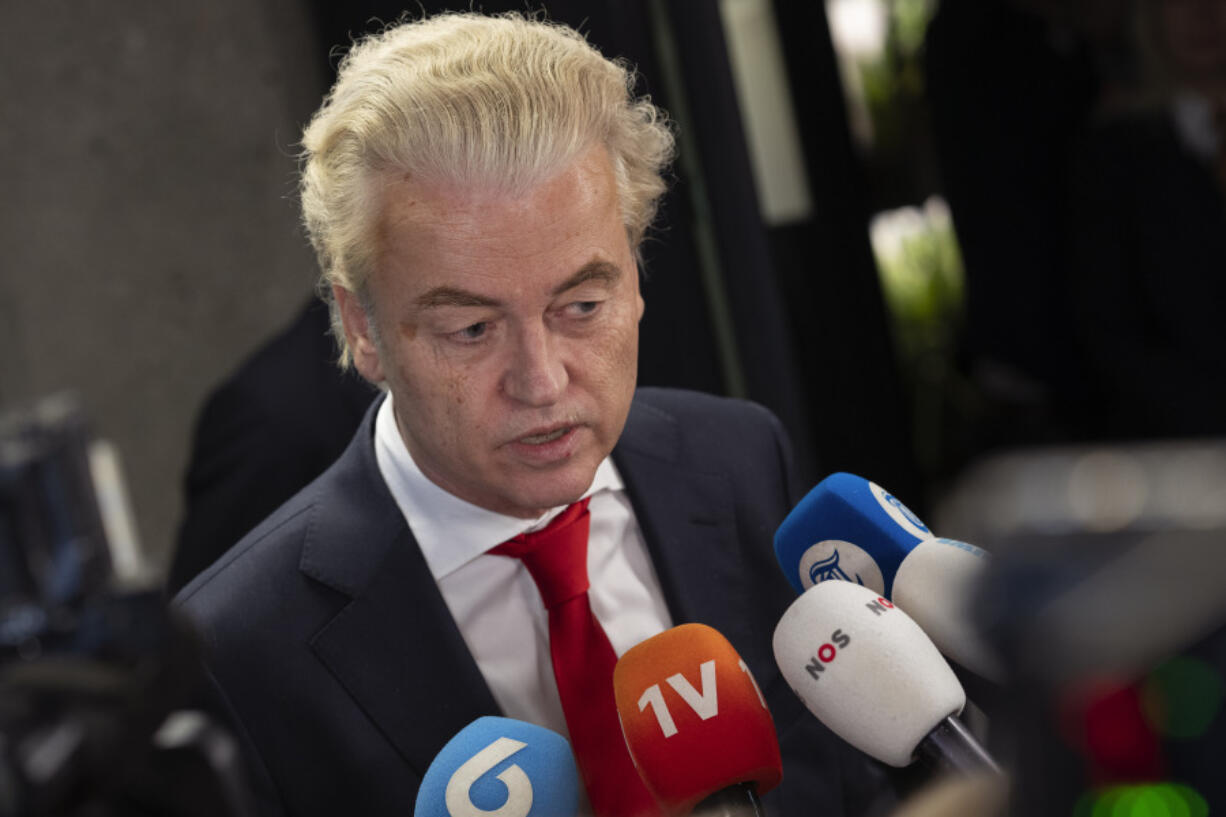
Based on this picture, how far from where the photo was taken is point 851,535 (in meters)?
0.95

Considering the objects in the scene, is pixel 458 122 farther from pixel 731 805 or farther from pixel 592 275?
pixel 731 805

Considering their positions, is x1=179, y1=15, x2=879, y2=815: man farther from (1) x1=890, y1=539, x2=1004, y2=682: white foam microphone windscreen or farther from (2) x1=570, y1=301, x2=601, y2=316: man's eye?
(1) x1=890, y1=539, x2=1004, y2=682: white foam microphone windscreen

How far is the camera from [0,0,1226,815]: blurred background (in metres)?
0.50

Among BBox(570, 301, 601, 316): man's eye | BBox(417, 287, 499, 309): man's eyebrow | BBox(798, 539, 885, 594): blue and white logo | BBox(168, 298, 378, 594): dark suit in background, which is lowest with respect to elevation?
BBox(798, 539, 885, 594): blue and white logo

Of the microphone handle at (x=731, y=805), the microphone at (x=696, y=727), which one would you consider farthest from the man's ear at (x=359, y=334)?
the microphone handle at (x=731, y=805)

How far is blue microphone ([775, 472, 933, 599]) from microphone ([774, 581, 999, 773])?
117 mm

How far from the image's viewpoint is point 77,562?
970mm

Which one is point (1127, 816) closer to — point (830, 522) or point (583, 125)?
point (830, 522)

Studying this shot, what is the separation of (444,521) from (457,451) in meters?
0.09

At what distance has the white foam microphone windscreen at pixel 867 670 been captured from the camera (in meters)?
0.74

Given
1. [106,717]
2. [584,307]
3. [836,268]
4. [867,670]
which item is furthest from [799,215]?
[106,717]

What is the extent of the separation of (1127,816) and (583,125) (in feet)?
2.22

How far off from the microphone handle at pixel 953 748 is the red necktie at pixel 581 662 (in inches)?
10.6

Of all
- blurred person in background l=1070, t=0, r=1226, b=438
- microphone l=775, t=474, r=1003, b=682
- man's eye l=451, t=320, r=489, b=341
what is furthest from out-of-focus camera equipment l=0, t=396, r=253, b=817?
blurred person in background l=1070, t=0, r=1226, b=438
